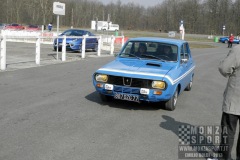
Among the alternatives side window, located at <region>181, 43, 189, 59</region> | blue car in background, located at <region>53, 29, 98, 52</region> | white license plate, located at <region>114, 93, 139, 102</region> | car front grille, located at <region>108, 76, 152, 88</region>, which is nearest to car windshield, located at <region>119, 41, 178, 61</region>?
side window, located at <region>181, 43, 189, 59</region>

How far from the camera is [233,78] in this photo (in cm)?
407

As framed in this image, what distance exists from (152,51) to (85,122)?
9.64 feet

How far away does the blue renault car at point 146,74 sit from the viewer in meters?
6.61

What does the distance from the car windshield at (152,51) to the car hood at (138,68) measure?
252 millimetres

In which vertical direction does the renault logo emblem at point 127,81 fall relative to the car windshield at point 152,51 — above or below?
below

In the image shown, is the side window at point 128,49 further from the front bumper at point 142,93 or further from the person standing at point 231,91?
the person standing at point 231,91

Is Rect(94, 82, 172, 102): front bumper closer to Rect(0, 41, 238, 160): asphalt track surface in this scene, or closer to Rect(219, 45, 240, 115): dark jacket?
Rect(0, 41, 238, 160): asphalt track surface

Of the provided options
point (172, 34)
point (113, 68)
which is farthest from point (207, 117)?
point (172, 34)

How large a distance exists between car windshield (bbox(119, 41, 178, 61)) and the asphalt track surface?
47.1 inches

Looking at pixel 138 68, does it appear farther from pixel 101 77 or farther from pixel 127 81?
pixel 101 77

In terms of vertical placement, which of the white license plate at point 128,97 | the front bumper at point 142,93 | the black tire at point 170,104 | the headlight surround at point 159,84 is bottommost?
the black tire at point 170,104

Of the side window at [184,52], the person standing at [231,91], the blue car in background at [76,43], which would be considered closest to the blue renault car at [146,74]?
the side window at [184,52]

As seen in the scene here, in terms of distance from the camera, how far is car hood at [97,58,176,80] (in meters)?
6.67

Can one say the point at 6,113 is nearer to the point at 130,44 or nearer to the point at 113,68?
the point at 113,68
